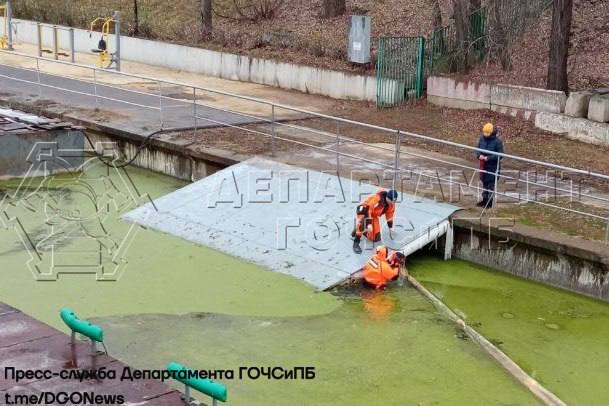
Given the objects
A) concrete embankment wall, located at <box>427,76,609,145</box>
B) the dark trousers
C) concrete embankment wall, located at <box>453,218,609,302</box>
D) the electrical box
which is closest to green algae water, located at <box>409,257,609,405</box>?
concrete embankment wall, located at <box>453,218,609,302</box>

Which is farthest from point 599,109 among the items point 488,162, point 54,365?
point 54,365

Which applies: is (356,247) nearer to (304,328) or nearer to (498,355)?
(304,328)

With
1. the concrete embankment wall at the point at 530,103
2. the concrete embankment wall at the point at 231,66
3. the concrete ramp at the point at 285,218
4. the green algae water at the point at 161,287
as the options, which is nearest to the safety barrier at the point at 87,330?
the green algae water at the point at 161,287

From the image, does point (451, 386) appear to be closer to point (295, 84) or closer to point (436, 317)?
point (436, 317)

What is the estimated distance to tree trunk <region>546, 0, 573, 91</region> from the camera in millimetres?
18547

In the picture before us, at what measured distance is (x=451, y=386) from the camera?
9422 mm

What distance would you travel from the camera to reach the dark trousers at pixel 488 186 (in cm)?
1355

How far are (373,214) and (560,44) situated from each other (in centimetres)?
811

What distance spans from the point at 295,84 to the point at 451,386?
1521 cm

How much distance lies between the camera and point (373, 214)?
12578mm

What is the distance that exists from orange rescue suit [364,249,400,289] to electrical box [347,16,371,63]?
11.6 meters

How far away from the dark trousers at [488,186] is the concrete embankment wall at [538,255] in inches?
28.5

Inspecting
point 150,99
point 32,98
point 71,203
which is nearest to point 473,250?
point 71,203

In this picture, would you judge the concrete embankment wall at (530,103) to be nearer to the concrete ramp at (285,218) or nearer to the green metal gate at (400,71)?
the green metal gate at (400,71)
